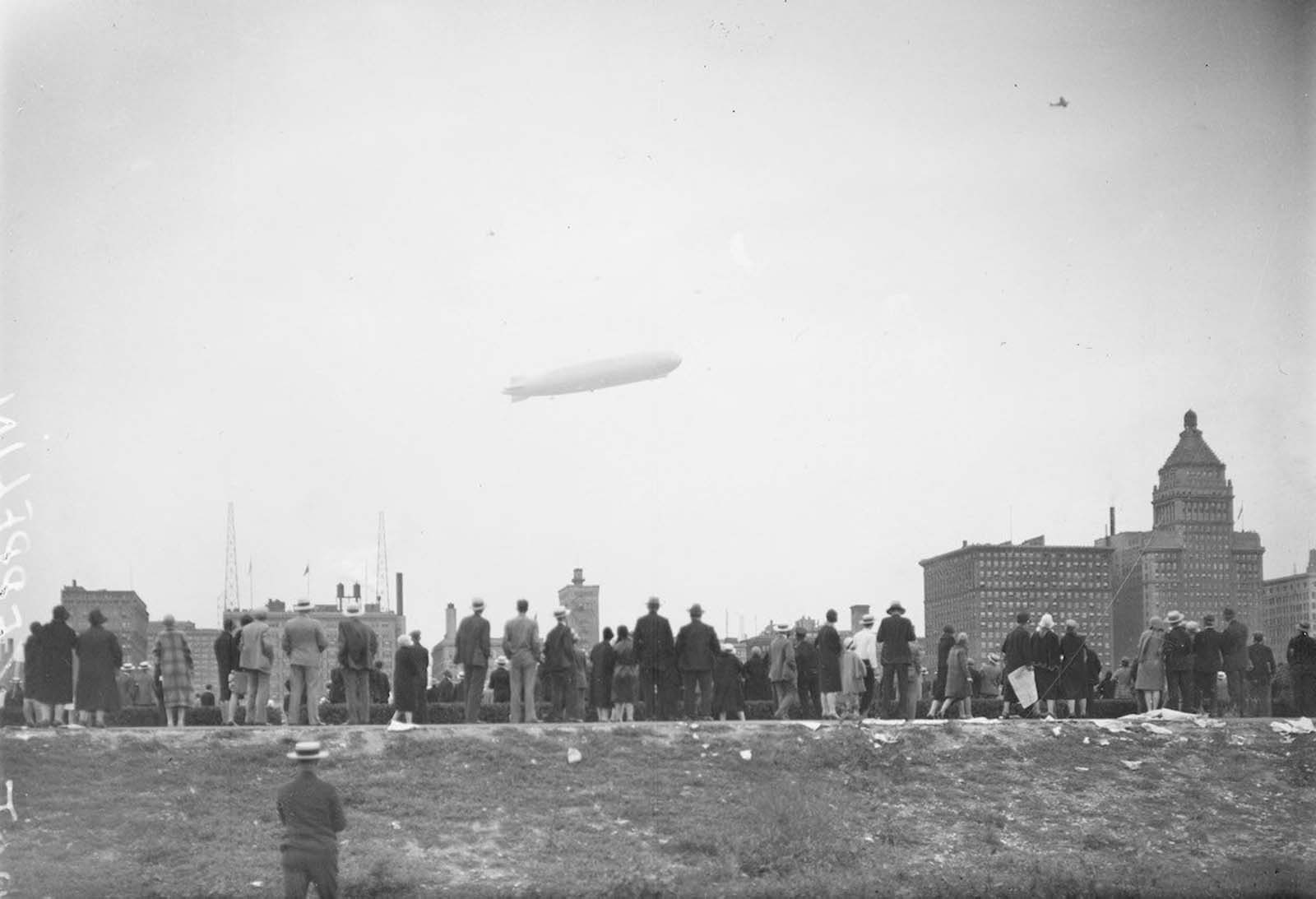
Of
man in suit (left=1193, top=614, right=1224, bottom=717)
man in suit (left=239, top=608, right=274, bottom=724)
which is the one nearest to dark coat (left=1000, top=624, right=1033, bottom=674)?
man in suit (left=1193, top=614, right=1224, bottom=717)

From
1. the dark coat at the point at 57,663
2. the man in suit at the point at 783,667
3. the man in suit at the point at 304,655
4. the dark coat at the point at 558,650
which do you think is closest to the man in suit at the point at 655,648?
the dark coat at the point at 558,650

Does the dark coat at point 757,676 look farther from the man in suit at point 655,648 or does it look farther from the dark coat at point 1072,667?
the dark coat at point 1072,667

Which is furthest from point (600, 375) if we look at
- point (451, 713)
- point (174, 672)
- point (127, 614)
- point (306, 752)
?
point (127, 614)

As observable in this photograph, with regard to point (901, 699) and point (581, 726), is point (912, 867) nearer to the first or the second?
point (581, 726)

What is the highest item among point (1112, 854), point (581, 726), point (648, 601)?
point (648, 601)

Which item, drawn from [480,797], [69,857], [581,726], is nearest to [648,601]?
[581,726]

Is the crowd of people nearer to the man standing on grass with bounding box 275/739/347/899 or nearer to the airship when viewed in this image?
the man standing on grass with bounding box 275/739/347/899
